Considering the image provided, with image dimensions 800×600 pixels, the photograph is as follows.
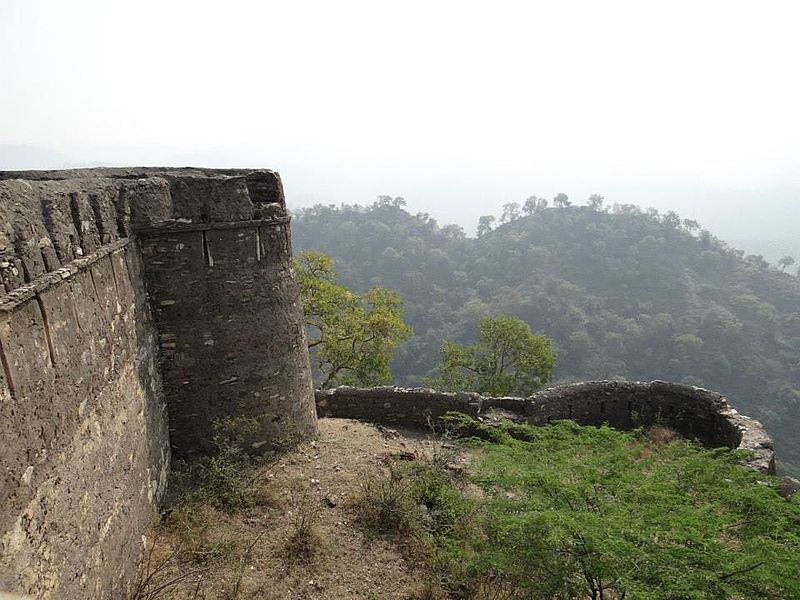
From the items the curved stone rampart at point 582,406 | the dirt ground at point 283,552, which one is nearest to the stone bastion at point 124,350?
the dirt ground at point 283,552

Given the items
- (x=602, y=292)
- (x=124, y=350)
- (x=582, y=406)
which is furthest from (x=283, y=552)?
(x=602, y=292)

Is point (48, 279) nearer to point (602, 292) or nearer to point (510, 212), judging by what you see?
point (602, 292)

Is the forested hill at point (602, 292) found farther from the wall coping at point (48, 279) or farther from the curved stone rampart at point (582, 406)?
the wall coping at point (48, 279)

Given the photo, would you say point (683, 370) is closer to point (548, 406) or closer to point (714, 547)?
point (548, 406)

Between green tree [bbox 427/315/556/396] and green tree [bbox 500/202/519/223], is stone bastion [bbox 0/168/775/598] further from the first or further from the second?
green tree [bbox 500/202/519/223]

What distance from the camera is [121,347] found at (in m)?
6.16

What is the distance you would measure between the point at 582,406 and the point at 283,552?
8965 mm

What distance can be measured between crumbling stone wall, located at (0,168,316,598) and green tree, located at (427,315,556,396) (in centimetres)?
886

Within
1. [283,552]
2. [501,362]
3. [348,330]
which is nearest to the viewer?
[283,552]

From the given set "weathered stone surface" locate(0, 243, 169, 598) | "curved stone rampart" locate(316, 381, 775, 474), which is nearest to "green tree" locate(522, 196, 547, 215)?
"curved stone rampart" locate(316, 381, 775, 474)

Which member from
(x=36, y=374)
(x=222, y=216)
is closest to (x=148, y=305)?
(x=222, y=216)

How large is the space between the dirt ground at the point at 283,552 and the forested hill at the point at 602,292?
40.1 meters

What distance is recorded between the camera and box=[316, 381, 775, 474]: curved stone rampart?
12.4 m

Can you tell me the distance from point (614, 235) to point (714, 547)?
78.0 meters
